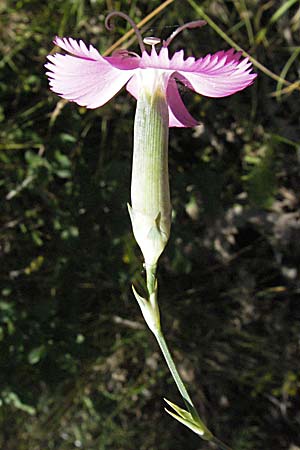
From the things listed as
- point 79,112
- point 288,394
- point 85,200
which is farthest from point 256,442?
point 79,112

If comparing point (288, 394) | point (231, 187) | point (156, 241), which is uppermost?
point (156, 241)

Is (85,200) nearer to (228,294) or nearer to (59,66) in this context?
(228,294)

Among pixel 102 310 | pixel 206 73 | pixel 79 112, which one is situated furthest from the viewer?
pixel 102 310

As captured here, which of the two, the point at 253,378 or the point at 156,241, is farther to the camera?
the point at 253,378

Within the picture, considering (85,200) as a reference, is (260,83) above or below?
above

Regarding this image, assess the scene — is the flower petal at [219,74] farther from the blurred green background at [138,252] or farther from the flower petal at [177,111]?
the blurred green background at [138,252]

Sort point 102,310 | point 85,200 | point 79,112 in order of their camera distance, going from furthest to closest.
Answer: point 102,310 < point 79,112 < point 85,200
